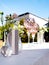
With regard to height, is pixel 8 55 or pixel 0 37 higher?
pixel 0 37

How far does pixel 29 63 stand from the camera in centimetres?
104

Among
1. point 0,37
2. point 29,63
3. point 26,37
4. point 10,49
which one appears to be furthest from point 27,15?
point 29,63

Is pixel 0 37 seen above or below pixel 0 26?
below

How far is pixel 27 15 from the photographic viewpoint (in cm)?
234

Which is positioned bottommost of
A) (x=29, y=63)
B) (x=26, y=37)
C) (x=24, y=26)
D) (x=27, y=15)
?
(x=29, y=63)

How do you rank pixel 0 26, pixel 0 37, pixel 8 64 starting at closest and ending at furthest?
pixel 8 64, pixel 0 26, pixel 0 37

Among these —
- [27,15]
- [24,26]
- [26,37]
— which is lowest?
[26,37]
